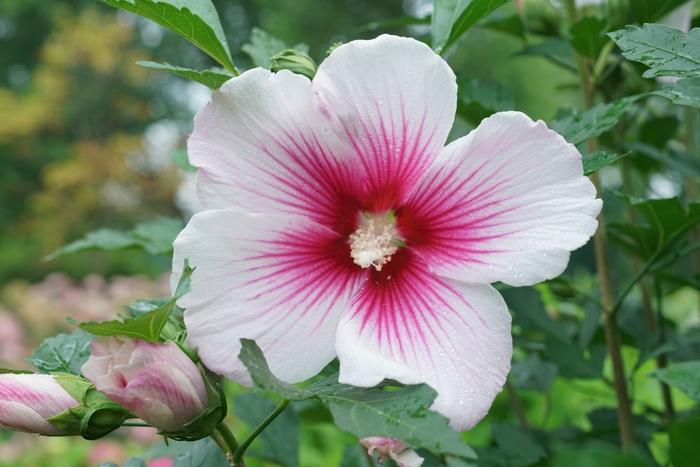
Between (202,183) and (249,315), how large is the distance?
2.7 inches

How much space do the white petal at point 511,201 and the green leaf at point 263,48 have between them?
6.9 inches

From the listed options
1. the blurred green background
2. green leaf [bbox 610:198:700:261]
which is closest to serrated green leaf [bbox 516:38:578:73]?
green leaf [bbox 610:198:700:261]

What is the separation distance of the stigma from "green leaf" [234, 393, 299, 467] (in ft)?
0.84

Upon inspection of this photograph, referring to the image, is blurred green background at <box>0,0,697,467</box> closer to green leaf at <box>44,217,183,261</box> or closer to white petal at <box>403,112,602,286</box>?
green leaf at <box>44,217,183,261</box>

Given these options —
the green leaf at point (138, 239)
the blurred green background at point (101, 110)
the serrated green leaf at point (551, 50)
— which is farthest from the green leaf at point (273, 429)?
the blurred green background at point (101, 110)

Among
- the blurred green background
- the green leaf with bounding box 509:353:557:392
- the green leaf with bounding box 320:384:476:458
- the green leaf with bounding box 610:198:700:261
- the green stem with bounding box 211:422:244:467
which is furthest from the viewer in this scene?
the blurred green background

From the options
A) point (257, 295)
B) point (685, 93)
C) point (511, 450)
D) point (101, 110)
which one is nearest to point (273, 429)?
A: point (511, 450)

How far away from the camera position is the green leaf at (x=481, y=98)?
25.8 inches

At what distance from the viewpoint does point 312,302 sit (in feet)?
1.49

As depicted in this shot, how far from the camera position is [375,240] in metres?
0.50

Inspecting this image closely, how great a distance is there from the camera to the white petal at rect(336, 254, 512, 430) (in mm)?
395

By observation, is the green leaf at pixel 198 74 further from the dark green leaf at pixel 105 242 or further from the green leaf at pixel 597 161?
the dark green leaf at pixel 105 242

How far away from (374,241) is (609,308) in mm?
272

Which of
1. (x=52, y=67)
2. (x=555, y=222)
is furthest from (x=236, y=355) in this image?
(x=52, y=67)
